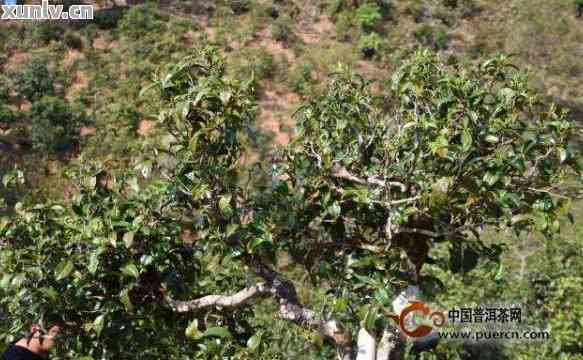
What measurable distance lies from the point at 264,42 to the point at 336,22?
8.37 feet

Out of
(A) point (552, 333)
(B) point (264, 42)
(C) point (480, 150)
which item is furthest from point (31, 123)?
(C) point (480, 150)

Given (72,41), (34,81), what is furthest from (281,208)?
(72,41)

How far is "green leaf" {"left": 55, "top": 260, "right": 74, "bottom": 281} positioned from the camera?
1783 mm

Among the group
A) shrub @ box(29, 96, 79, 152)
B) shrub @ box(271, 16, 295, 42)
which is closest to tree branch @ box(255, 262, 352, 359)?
shrub @ box(29, 96, 79, 152)

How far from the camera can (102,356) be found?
2.15 m

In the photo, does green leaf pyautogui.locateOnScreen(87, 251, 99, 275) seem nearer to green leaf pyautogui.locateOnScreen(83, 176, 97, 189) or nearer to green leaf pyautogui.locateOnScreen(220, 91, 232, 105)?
green leaf pyautogui.locateOnScreen(83, 176, 97, 189)

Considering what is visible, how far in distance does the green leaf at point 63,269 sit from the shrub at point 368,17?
14596mm

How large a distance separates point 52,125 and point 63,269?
395 inches

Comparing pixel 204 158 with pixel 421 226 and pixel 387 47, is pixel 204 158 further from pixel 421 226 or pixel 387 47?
pixel 387 47

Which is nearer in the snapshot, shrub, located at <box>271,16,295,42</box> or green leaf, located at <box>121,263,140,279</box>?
green leaf, located at <box>121,263,140,279</box>

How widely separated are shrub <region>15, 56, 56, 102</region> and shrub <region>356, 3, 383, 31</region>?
7741 millimetres

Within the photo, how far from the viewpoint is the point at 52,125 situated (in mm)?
11055

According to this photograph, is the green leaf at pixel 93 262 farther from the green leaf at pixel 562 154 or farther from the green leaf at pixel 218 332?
the green leaf at pixel 562 154

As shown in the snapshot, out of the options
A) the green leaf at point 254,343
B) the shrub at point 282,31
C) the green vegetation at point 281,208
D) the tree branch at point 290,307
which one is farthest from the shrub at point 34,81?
the green leaf at point 254,343
